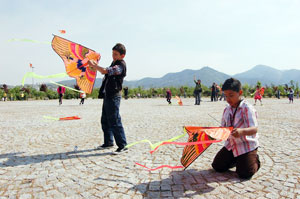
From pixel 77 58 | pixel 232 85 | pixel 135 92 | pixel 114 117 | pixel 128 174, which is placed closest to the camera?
pixel 232 85

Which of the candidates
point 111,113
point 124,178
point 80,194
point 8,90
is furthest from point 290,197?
point 8,90

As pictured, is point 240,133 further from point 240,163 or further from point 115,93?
point 115,93

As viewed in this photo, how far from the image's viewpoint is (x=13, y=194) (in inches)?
108

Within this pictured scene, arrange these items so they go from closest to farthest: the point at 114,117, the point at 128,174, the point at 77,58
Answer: the point at 128,174 → the point at 114,117 → the point at 77,58

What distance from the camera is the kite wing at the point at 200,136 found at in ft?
9.12

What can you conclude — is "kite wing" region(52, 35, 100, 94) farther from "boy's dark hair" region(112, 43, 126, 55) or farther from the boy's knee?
the boy's knee

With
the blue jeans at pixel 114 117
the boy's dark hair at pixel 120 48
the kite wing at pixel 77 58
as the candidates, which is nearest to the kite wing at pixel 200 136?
the blue jeans at pixel 114 117

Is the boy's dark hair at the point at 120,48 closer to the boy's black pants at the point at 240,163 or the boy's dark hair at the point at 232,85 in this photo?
the boy's dark hair at the point at 232,85

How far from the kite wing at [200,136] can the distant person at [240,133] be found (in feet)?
0.61

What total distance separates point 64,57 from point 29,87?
30.3 metres

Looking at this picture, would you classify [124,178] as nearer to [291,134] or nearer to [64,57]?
[64,57]

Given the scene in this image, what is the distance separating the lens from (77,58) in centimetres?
442

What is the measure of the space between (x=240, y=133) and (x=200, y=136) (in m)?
0.52

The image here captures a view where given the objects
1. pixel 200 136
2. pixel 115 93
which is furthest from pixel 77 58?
pixel 200 136
